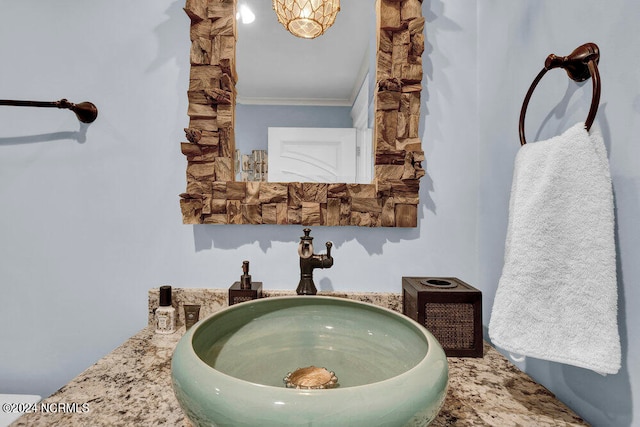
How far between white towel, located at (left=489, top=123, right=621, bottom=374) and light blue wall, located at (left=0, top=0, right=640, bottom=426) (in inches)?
16.9

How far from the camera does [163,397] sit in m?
0.60

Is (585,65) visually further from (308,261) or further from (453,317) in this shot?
(308,261)

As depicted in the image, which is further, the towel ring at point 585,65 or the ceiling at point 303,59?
the ceiling at point 303,59

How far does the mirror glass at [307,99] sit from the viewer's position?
3.06ft

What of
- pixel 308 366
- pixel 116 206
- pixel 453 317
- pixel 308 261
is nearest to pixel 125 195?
pixel 116 206

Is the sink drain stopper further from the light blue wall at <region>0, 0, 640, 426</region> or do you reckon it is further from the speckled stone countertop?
the light blue wall at <region>0, 0, 640, 426</region>

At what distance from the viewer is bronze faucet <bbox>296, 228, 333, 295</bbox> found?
0.84 meters

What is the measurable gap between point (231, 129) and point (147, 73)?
33cm

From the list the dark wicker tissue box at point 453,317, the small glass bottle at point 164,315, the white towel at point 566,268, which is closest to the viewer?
the white towel at point 566,268

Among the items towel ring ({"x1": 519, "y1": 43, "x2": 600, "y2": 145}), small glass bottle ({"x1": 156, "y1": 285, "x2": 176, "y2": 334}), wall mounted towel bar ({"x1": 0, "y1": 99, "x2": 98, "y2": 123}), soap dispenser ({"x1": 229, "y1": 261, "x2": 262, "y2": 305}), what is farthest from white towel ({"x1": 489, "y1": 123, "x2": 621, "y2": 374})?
wall mounted towel bar ({"x1": 0, "y1": 99, "x2": 98, "y2": 123})

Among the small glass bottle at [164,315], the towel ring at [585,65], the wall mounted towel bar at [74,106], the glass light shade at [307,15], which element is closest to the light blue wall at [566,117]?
the towel ring at [585,65]

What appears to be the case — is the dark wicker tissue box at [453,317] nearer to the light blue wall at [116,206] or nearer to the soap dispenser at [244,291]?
the light blue wall at [116,206]

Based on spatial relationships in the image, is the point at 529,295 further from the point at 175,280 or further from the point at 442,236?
the point at 175,280

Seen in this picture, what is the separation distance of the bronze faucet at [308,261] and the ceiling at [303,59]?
42 centimetres
